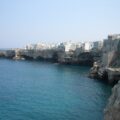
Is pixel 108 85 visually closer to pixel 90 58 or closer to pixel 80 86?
pixel 80 86

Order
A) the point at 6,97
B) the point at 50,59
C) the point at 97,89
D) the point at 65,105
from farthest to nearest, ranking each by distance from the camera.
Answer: the point at 50,59 → the point at 97,89 → the point at 6,97 → the point at 65,105

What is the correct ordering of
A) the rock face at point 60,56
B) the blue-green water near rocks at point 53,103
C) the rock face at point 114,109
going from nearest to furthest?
the rock face at point 114,109 < the blue-green water near rocks at point 53,103 < the rock face at point 60,56

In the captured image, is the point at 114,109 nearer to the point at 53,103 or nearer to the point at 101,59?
the point at 53,103

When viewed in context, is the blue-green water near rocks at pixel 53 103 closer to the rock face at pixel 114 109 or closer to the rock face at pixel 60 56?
the rock face at pixel 114 109

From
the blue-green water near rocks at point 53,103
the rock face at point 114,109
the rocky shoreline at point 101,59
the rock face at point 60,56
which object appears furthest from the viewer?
the rock face at point 60,56

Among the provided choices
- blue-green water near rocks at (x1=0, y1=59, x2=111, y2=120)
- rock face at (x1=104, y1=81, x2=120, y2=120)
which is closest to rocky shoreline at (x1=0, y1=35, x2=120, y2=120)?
rock face at (x1=104, y1=81, x2=120, y2=120)

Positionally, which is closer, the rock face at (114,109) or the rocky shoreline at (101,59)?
the rock face at (114,109)

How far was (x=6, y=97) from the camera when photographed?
33.9m

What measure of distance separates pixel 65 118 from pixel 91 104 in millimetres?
6814

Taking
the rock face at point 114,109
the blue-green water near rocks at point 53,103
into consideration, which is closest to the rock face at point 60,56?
the blue-green water near rocks at point 53,103

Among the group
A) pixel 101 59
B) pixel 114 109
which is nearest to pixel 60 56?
pixel 101 59

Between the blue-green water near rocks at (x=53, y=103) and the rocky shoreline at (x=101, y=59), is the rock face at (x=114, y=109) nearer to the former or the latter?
the rocky shoreline at (x=101, y=59)

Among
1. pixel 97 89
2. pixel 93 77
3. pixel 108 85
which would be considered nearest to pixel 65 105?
pixel 97 89

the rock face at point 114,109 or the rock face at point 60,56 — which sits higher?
the rock face at point 114,109
